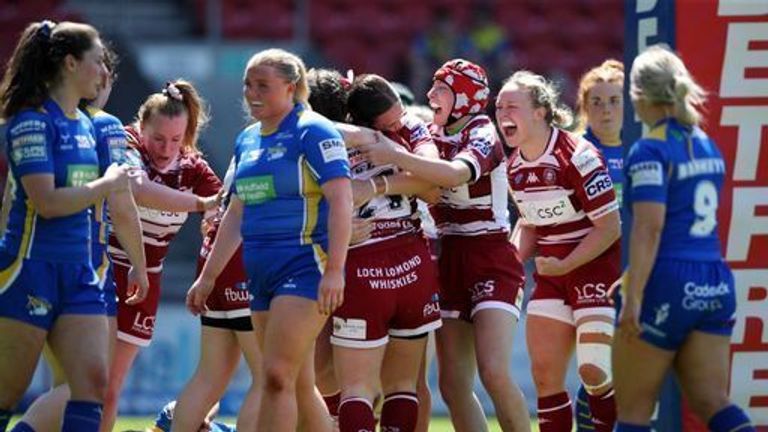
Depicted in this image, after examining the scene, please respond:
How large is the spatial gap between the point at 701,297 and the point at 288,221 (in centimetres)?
192

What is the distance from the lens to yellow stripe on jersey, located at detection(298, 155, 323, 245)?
23.8 ft

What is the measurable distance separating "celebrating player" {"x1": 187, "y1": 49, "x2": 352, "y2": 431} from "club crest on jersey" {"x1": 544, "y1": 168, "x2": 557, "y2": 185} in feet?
→ 5.42

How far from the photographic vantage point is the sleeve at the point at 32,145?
6.81 metres

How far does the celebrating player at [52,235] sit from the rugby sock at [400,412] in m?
1.55

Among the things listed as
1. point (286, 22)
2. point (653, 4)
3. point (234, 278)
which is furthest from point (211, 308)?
point (286, 22)

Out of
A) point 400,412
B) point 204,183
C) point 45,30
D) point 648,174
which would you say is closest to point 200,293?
point 400,412

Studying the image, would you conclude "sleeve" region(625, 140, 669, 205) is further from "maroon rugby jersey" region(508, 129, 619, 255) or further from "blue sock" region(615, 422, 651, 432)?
"maroon rugby jersey" region(508, 129, 619, 255)

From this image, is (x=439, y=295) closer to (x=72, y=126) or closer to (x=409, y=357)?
(x=409, y=357)

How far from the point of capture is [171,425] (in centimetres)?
859

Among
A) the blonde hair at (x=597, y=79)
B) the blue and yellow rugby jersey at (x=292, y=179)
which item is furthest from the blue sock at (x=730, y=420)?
the blonde hair at (x=597, y=79)

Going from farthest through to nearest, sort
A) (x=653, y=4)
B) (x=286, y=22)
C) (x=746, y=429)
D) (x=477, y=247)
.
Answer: (x=286, y=22)
(x=477, y=247)
(x=653, y=4)
(x=746, y=429)

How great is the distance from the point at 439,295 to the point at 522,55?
1412 cm

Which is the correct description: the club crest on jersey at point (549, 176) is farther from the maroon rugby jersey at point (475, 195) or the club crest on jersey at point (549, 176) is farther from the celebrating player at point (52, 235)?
the celebrating player at point (52, 235)

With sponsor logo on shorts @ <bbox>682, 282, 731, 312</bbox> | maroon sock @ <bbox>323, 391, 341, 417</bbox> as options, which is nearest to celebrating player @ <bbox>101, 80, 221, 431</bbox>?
maroon sock @ <bbox>323, 391, 341, 417</bbox>
